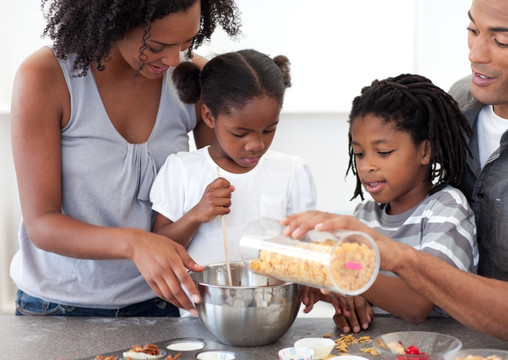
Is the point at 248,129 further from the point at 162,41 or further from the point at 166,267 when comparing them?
the point at 166,267

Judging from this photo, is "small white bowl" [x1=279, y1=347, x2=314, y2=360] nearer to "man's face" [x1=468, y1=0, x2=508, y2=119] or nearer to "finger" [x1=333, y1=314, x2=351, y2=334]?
"finger" [x1=333, y1=314, x2=351, y2=334]

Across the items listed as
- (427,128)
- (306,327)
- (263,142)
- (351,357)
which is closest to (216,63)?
(263,142)

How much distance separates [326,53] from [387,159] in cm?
171

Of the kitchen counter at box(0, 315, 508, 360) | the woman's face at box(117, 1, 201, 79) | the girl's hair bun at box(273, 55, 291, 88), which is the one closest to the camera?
the kitchen counter at box(0, 315, 508, 360)

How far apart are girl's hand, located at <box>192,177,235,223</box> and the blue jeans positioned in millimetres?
303

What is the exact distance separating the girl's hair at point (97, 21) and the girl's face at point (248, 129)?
0.28 m

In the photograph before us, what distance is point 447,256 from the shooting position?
1.67m

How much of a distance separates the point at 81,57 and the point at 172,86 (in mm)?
313

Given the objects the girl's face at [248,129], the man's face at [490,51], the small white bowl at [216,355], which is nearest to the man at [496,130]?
the man's face at [490,51]

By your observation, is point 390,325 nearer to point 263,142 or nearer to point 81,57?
point 263,142

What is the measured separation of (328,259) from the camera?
125 centimetres

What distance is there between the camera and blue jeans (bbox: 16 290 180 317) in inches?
73.4

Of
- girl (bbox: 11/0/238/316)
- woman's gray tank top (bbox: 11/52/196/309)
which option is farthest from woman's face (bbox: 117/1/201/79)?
woman's gray tank top (bbox: 11/52/196/309)

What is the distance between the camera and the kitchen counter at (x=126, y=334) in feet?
5.00
